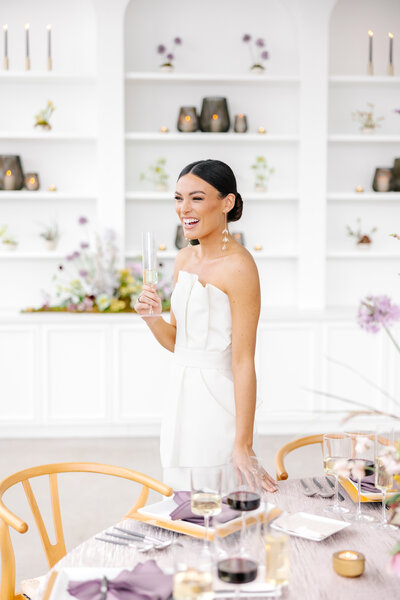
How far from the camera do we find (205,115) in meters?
5.09

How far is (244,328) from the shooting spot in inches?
77.0

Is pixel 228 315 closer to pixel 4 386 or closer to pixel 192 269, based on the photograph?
pixel 192 269

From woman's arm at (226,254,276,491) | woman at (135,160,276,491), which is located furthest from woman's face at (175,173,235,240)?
woman's arm at (226,254,276,491)

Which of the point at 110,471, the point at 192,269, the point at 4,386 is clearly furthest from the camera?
the point at 4,386

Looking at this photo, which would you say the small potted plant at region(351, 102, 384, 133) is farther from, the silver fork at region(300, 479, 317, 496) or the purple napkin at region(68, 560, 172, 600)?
the purple napkin at region(68, 560, 172, 600)

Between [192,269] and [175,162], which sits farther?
[175,162]

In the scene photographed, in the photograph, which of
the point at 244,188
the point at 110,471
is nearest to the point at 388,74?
the point at 244,188

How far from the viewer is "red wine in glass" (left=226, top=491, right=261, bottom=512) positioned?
1.35m

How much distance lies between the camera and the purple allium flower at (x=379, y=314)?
1219mm

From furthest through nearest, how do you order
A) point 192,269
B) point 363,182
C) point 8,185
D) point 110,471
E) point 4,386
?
1. point 363,182
2. point 8,185
3. point 4,386
4. point 192,269
5. point 110,471

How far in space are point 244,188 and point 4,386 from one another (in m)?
2.26

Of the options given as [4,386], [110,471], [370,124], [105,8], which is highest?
[105,8]

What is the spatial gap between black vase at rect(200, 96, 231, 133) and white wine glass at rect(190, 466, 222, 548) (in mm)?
4056

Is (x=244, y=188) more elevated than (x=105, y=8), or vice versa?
(x=105, y=8)
